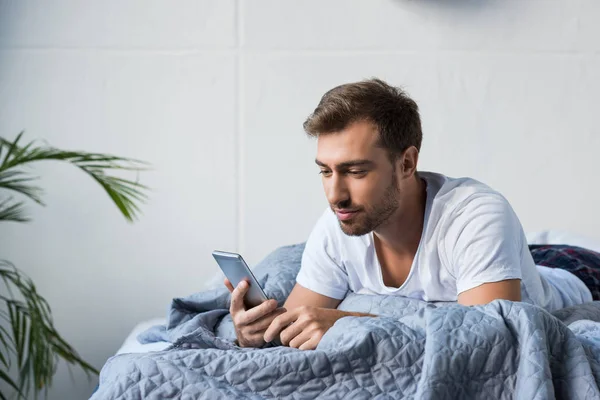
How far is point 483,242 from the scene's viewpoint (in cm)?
180

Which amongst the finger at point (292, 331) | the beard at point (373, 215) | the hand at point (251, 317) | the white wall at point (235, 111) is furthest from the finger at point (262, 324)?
the white wall at point (235, 111)

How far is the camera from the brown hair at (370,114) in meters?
1.87

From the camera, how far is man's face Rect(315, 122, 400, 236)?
184 centimetres

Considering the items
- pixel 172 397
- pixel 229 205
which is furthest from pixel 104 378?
pixel 229 205

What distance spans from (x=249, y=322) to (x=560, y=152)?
1807 millimetres

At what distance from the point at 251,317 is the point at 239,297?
57 millimetres

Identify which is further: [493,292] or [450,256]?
[450,256]

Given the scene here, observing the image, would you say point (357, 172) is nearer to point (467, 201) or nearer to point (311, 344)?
point (467, 201)

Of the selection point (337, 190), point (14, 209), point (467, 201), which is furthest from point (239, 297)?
point (14, 209)

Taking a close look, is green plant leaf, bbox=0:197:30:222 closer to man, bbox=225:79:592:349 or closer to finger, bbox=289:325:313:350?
man, bbox=225:79:592:349

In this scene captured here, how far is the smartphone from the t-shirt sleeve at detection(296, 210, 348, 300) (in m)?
0.28

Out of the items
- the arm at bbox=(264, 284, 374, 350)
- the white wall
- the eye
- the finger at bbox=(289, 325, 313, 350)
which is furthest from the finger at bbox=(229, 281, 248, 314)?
the white wall

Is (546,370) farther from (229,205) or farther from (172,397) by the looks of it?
(229,205)

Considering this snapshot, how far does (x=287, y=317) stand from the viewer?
Result: 5.60 feet
